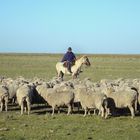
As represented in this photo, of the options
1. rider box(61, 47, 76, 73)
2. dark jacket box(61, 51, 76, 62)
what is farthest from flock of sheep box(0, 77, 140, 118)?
dark jacket box(61, 51, 76, 62)

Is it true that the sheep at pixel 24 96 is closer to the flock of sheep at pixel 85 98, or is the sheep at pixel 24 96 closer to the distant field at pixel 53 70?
the flock of sheep at pixel 85 98

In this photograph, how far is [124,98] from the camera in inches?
642

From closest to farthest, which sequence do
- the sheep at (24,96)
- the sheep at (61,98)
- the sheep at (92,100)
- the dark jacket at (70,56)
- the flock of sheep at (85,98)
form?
1. the sheep at (92,100)
2. the flock of sheep at (85,98)
3. the sheep at (61,98)
4. the sheep at (24,96)
5. the dark jacket at (70,56)

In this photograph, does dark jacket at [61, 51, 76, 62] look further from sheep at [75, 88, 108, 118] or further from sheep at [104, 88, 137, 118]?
sheep at [104, 88, 137, 118]

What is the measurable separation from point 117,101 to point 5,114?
4.22 m

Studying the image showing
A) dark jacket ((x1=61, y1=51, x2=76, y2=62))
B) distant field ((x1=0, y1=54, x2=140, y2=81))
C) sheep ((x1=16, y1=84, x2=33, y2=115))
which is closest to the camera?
sheep ((x1=16, y1=84, x2=33, y2=115))

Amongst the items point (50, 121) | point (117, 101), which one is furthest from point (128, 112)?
point (50, 121)

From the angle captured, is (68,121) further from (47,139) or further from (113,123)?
(47,139)

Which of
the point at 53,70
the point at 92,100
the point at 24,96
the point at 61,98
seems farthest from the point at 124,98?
the point at 53,70

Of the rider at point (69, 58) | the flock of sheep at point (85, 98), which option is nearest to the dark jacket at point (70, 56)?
the rider at point (69, 58)

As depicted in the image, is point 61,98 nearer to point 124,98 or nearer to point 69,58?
point 124,98

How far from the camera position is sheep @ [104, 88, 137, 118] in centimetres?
1620

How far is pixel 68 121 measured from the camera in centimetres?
1540

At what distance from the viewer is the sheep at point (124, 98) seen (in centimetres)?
1620
